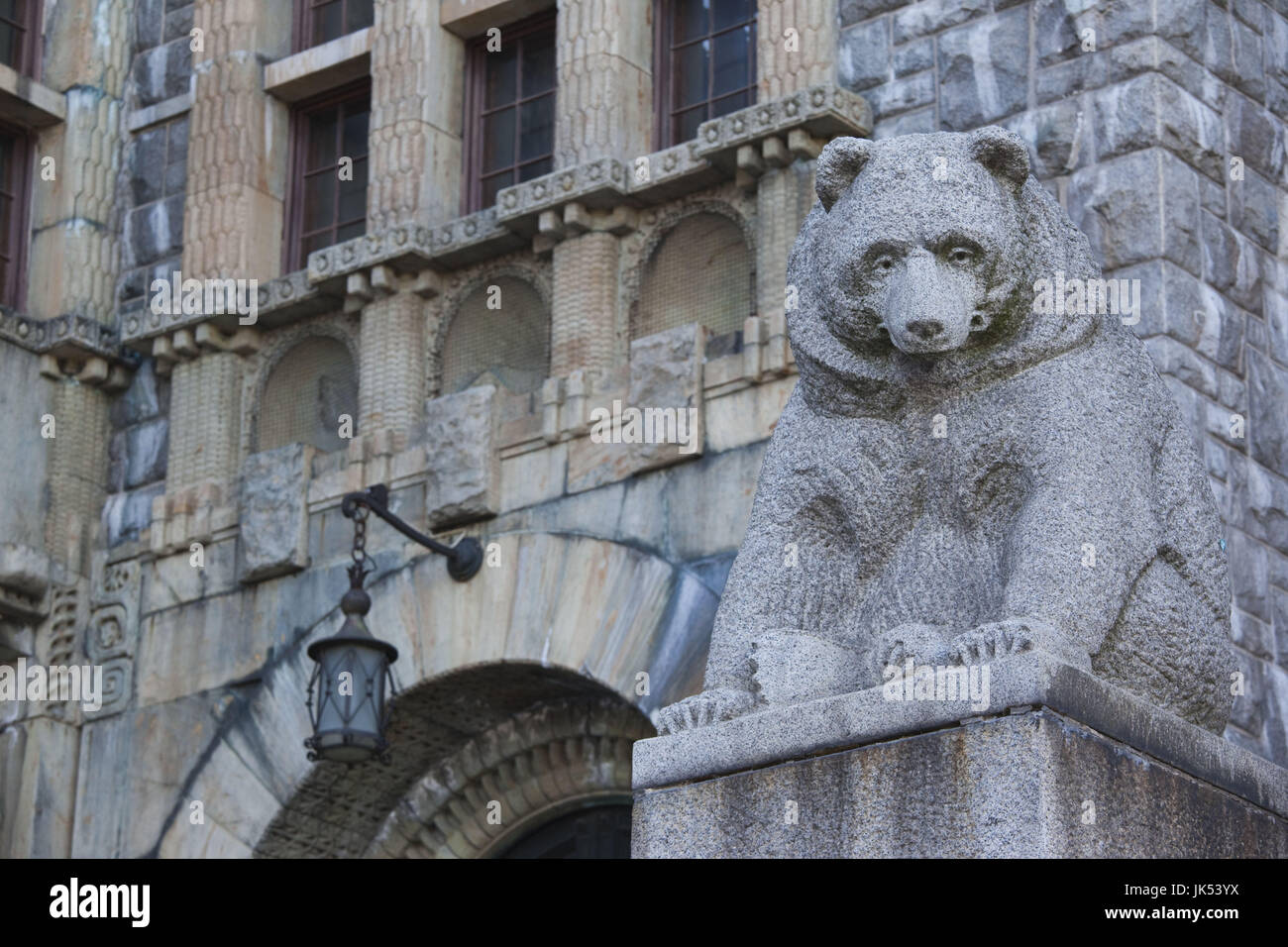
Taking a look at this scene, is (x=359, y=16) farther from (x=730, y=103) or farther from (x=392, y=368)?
(x=730, y=103)

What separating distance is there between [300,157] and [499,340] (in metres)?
1.87

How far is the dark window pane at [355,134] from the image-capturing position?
43.1 ft

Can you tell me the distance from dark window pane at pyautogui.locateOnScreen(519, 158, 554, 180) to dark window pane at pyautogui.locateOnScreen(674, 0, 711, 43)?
774 millimetres

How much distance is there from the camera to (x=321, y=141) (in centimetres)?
1331

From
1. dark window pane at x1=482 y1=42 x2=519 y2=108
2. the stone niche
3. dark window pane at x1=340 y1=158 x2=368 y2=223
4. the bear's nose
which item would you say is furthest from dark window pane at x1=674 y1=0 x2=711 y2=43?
the stone niche

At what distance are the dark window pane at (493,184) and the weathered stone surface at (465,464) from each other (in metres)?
1.16

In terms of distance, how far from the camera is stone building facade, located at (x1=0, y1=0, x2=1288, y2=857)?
34.4ft

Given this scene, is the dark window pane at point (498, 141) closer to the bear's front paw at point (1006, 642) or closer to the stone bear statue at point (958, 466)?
the stone bear statue at point (958, 466)

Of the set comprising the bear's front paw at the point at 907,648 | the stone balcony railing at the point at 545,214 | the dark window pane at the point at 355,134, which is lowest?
the bear's front paw at the point at 907,648

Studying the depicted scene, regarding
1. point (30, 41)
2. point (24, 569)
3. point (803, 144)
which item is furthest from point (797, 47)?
point (30, 41)

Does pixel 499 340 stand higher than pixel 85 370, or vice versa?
pixel 85 370

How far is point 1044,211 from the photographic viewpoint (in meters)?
6.77

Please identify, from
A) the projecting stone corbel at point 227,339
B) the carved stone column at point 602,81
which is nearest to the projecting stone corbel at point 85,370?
the projecting stone corbel at point 227,339

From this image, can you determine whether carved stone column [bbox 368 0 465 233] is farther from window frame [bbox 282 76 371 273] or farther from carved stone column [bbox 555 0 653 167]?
carved stone column [bbox 555 0 653 167]
